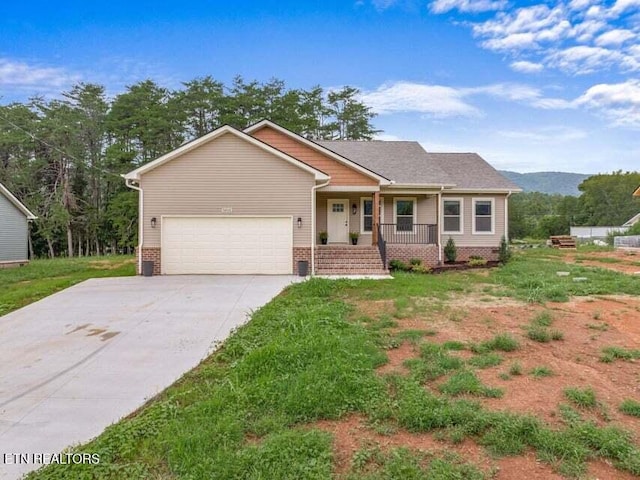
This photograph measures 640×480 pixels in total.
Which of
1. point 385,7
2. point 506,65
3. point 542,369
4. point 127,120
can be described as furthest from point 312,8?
point 127,120

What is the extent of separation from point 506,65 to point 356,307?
16158 mm

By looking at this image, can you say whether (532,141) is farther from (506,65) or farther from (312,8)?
(312,8)

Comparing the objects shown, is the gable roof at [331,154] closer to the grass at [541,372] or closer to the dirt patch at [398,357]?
the dirt patch at [398,357]

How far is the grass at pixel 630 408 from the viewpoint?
3.58 meters

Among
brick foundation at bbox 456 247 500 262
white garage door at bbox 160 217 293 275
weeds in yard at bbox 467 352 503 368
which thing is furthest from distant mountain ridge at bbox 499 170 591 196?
weeds in yard at bbox 467 352 503 368

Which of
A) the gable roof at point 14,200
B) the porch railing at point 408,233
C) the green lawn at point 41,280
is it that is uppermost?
the gable roof at point 14,200

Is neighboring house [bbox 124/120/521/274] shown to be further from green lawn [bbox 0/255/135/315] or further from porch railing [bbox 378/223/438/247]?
porch railing [bbox 378/223/438/247]

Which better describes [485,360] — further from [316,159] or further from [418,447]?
[316,159]

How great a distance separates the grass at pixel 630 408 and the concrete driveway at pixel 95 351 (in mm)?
4632

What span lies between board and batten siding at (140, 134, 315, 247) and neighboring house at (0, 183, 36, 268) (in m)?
11.0

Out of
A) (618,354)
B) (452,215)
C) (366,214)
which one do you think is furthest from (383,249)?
(618,354)

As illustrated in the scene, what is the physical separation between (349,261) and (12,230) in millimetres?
17237

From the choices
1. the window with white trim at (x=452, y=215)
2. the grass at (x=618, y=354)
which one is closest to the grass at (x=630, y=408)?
the grass at (x=618, y=354)

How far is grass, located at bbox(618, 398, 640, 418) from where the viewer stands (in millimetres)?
3579
